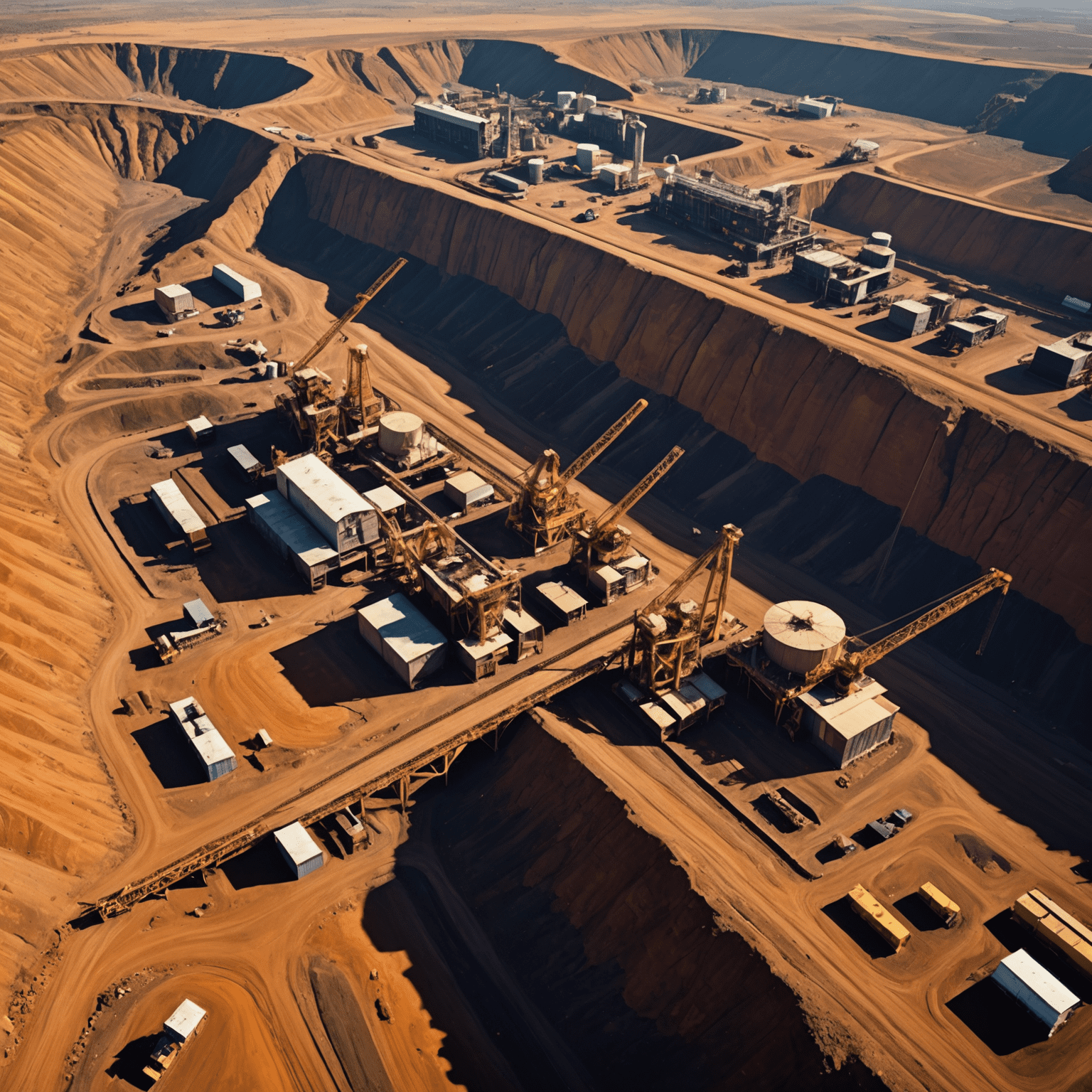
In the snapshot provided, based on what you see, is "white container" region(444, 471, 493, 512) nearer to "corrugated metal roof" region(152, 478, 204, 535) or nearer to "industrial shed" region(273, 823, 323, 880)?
"corrugated metal roof" region(152, 478, 204, 535)

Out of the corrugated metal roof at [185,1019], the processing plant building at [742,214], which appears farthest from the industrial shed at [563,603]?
the processing plant building at [742,214]

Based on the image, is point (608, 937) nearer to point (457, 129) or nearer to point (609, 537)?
point (609, 537)

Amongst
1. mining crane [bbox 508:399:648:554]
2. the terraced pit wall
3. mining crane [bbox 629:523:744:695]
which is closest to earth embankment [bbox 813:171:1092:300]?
the terraced pit wall

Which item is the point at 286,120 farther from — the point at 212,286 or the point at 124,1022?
the point at 124,1022

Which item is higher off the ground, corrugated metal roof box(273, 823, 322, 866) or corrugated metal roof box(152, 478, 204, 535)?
corrugated metal roof box(152, 478, 204, 535)

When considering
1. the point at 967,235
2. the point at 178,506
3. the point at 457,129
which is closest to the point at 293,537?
the point at 178,506

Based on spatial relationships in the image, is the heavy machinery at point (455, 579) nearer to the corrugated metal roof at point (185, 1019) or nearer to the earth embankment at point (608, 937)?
the earth embankment at point (608, 937)
